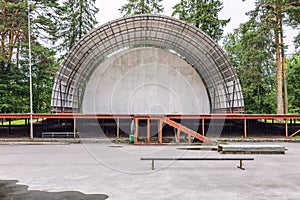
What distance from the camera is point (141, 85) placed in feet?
103

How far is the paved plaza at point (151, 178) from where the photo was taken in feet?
24.3

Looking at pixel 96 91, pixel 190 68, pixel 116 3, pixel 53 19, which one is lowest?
pixel 96 91

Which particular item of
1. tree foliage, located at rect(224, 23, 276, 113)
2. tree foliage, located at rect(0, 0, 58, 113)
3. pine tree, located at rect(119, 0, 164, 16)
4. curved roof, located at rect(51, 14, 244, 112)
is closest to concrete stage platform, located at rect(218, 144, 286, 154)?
curved roof, located at rect(51, 14, 244, 112)

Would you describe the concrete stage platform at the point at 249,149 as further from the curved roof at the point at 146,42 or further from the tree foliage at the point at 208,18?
the tree foliage at the point at 208,18

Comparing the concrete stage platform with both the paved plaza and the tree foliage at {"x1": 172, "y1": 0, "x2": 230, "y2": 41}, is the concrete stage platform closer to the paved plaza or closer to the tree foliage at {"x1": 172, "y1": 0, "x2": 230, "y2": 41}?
the paved plaza

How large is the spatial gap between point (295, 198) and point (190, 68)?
25.9 metres

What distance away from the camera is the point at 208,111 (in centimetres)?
3238

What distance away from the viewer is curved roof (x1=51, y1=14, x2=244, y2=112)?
26.0 metres

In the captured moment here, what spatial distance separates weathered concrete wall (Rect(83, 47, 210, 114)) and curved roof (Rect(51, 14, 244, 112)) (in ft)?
3.73

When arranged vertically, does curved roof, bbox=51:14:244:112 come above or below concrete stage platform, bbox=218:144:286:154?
above

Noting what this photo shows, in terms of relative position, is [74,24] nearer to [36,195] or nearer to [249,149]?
[249,149]

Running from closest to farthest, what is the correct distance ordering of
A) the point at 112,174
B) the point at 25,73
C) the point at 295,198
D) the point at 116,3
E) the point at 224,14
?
1. the point at 295,198
2. the point at 112,174
3. the point at 25,73
4. the point at 224,14
5. the point at 116,3

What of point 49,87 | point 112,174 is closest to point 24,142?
point 112,174

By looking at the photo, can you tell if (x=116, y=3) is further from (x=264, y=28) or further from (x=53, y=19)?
(x=264, y=28)
